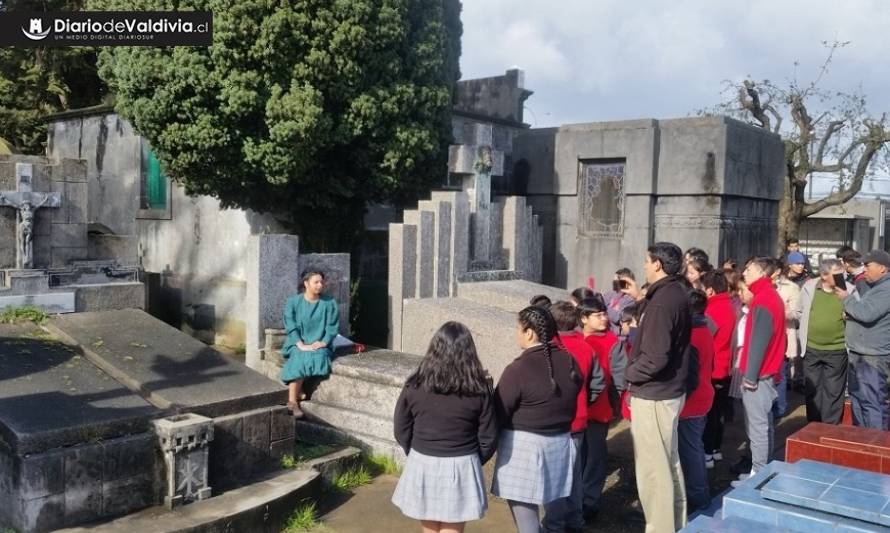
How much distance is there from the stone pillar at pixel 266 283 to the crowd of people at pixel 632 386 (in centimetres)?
57

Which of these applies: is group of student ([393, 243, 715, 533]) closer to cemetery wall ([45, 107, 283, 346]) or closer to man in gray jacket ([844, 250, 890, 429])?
man in gray jacket ([844, 250, 890, 429])

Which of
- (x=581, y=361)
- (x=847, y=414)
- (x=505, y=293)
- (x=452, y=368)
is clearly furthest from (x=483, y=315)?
(x=452, y=368)

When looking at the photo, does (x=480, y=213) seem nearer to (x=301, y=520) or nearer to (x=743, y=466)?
(x=743, y=466)

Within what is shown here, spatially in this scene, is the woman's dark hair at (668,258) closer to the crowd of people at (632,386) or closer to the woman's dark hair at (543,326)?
the crowd of people at (632,386)

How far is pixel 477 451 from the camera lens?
4.20 meters

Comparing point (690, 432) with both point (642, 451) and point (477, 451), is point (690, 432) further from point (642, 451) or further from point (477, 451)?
point (477, 451)

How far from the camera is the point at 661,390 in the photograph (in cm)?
479

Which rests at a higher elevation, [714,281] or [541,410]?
[714,281]

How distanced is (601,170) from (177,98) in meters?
5.29

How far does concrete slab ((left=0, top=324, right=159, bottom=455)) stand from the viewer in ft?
15.2

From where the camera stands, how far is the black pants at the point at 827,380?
703 centimetres

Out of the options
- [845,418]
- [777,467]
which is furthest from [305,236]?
[777,467]

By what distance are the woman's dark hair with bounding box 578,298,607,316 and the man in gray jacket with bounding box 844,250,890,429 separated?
248 cm

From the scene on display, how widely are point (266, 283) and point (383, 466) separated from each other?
2192 mm
